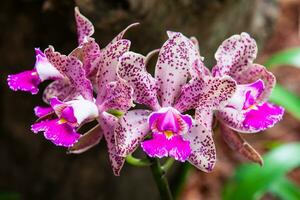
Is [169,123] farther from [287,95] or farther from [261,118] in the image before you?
[287,95]

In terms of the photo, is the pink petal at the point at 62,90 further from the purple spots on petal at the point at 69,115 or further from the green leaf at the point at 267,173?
the green leaf at the point at 267,173

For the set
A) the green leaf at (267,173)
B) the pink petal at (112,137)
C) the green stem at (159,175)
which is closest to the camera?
the pink petal at (112,137)

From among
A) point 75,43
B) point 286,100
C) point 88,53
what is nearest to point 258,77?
point 88,53

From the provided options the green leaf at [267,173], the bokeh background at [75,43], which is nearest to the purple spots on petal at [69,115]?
the bokeh background at [75,43]

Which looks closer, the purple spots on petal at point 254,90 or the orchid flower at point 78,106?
the orchid flower at point 78,106

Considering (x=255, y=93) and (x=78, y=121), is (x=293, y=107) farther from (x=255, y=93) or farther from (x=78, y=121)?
(x=78, y=121)

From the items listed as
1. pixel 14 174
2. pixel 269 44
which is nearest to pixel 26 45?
pixel 14 174
